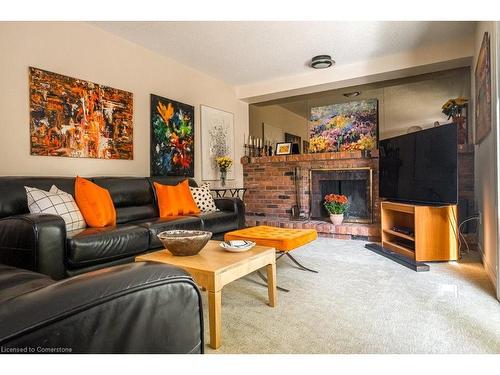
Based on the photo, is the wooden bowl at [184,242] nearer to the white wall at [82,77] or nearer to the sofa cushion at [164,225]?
the sofa cushion at [164,225]

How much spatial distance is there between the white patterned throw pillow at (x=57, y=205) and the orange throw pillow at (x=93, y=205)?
0.05 meters

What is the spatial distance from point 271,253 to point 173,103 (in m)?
2.82

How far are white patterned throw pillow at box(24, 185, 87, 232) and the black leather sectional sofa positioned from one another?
78 millimetres

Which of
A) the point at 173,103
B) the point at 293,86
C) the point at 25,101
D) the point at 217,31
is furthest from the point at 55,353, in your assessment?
the point at 293,86

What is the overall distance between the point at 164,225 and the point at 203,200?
1019 mm

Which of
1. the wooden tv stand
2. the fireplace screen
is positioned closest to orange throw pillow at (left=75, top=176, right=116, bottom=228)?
the wooden tv stand

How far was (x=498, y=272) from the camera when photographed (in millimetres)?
2037

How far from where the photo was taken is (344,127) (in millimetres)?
4836

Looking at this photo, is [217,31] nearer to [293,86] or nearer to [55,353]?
[293,86]

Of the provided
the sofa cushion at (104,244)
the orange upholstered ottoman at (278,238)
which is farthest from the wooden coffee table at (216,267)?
the sofa cushion at (104,244)

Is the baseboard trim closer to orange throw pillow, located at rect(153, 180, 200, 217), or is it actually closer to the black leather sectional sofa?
the black leather sectional sofa

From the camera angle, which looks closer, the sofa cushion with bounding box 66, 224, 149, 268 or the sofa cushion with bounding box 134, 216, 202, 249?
the sofa cushion with bounding box 66, 224, 149, 268

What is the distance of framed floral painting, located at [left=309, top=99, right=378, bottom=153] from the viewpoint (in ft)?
15.3

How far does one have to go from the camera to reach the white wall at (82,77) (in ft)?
8.51
